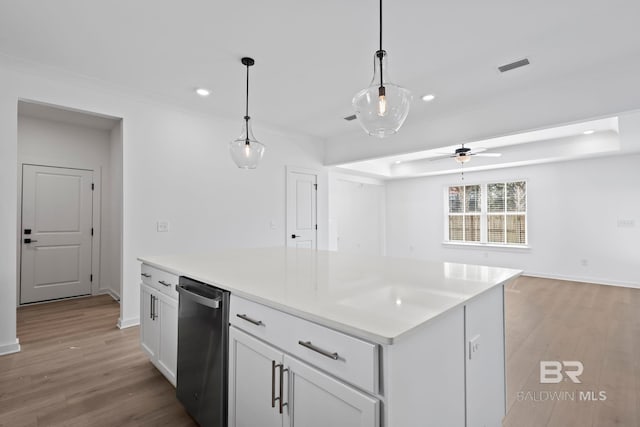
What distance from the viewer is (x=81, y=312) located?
3.75 m

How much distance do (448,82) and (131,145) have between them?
3.50 meters

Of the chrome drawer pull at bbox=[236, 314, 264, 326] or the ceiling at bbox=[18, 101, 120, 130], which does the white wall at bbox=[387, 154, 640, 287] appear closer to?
the chrome drawer pull at bbox=[236, 314, 264, 326]

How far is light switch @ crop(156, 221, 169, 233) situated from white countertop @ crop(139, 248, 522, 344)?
4.82ft

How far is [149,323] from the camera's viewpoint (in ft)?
7.39

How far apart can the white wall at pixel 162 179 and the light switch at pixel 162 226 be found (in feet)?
0.16

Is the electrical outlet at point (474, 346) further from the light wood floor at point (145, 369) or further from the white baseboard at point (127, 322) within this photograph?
the white baseboard at point (127, 322)

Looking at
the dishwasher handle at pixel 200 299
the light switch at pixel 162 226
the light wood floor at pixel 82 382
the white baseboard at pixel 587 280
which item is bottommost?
the light wood floor at pixel 82 382

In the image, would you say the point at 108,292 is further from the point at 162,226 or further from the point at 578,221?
the point at 578,221

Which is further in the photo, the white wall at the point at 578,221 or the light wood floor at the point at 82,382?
the white wall at the point at 578,221

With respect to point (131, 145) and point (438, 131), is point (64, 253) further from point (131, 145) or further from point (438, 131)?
point (438, 131)

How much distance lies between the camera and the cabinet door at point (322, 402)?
34.9 inches

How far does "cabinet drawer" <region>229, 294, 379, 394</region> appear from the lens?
88cm

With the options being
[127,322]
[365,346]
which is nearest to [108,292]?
[127,322]

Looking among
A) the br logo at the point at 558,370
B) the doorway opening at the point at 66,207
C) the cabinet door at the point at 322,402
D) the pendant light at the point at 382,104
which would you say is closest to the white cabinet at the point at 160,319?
the cabinet door at the point at 322,402
